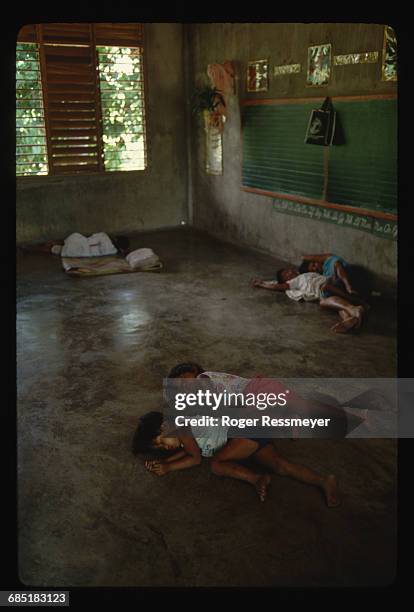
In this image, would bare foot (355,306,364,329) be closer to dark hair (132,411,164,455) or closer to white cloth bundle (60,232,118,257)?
dark hair (132,411,164,455)

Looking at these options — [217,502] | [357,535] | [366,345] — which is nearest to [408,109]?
[357,535]

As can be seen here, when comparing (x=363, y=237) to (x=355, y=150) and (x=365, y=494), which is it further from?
(x=365, y=494)

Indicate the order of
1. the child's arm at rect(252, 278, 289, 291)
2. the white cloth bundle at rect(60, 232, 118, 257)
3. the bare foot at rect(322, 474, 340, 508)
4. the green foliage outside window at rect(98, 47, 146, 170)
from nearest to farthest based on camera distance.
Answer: the bare foot at rect(322, 474, 340, 508), the child's arm at rect(252, 278, 289, 291), the white cloth bundle at rect(60, 232, 118, 257), the green foliage outside window at rect(98, 47, 146, 170)

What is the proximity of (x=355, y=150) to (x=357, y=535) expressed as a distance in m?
4.26

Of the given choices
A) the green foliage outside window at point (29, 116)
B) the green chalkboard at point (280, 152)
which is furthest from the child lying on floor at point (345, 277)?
the green foliage outside window at point (29, 116)

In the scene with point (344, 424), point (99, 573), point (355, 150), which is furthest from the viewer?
point (355, 150)

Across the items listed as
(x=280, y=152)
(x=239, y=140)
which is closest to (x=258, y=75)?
(x=239, y=140)

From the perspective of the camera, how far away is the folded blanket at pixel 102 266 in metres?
6.73

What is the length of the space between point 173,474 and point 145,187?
261 inches

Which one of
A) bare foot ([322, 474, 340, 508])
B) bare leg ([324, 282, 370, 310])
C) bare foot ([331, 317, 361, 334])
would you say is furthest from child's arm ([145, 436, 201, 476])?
bare leg ([324, 282, 370, 310])

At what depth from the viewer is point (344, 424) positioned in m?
3.37

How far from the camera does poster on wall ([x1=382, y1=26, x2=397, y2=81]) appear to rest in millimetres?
5148

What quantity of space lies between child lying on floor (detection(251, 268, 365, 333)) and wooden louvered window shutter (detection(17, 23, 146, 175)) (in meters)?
3.60

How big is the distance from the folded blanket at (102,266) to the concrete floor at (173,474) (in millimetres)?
1023
